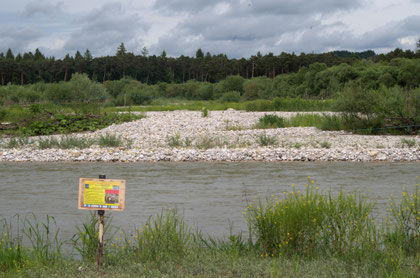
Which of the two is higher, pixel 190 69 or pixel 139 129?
pixel 190 69

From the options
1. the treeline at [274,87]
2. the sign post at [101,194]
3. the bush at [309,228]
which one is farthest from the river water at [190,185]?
the treeline at [274,87]

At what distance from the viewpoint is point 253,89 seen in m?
60.9

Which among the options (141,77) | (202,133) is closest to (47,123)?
(202,133)

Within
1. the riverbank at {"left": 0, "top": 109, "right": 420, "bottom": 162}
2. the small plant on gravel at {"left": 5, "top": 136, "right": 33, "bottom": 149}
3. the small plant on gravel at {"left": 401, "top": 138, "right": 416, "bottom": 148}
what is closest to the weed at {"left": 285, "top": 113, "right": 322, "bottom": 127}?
the riverbank at {"left": 0, "top": 109, "right": 420, "bottom": 162}

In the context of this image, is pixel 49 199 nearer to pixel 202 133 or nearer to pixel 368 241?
pixel 368 241

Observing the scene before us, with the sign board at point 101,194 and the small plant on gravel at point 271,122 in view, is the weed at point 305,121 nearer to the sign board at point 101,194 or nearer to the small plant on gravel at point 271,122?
the small plant on gravel at point 271,122

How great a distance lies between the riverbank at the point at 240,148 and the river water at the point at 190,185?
0.74 meters

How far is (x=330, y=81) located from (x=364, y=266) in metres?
49.8

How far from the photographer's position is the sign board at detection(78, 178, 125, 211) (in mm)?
4922

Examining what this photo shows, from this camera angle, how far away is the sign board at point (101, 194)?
492 cm

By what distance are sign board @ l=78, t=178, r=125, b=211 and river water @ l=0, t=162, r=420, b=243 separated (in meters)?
2.16

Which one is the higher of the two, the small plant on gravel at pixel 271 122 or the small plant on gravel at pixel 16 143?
the small plant on gravel at pixel 271 122

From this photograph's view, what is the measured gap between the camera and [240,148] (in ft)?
52.4

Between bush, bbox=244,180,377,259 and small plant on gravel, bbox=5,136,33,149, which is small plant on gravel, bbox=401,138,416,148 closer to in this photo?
bush, bbox=244,180,377,259
